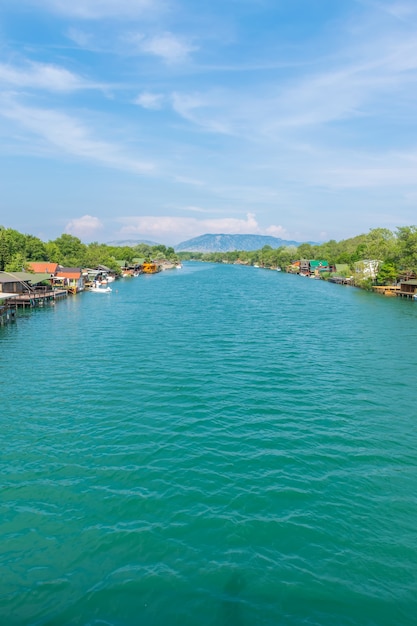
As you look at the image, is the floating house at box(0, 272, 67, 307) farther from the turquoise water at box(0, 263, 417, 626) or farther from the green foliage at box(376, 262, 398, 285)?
the green foliage at box(376, 262, 398, 285)

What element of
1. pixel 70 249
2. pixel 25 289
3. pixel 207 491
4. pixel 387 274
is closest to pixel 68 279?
pixel 25 289

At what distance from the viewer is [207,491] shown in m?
16.4

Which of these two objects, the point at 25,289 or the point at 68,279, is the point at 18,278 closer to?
the point at 25,289

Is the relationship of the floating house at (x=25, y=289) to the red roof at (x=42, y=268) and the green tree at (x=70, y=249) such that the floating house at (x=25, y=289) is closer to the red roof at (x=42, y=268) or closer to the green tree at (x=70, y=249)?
the red roof at (x=42, y=268)

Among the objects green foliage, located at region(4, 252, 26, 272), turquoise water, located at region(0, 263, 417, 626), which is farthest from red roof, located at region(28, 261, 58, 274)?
turquoise water, located at region(0, 263, 417, 626)

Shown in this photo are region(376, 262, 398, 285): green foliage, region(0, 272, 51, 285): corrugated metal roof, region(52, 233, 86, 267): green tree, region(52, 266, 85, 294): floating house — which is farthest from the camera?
region(52, 233, 86, 267): green tree

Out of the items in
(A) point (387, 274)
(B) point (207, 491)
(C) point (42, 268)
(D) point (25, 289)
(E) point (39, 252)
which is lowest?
(B) point (207, 491)

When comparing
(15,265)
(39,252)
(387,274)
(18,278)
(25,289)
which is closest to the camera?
(18,278)

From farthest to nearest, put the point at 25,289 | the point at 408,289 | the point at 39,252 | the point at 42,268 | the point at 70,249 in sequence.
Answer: the point at 70,249 < the point at 39,252 < the point at 408,289 < the point at 42,268 < the point at 25,289

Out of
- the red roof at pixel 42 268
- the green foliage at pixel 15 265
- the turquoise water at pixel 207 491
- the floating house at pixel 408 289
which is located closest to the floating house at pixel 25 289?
the green foliage at pixel 15 265

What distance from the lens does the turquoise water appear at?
462 inches

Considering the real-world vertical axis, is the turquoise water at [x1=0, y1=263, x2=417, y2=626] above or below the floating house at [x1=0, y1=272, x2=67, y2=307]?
below

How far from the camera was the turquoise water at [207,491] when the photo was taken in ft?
38.5

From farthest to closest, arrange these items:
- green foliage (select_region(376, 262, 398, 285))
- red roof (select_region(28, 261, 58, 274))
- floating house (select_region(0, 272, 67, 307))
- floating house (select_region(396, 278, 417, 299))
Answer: green foliage (select_region(376, 262, 398, 285)), floating house (select_region(396, 278, 417, 299)), red roof (select_region(28, 261, 58, 274)), floating house (select_region(0, 272, 67, 307))
